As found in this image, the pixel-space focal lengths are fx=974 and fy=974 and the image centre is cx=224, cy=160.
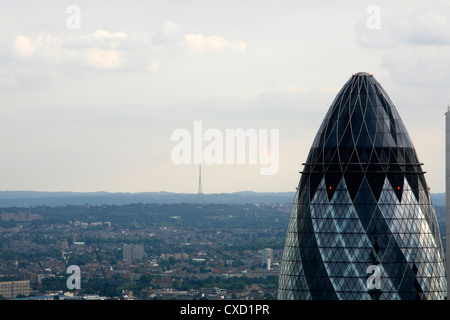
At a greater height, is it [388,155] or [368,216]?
[388,155]

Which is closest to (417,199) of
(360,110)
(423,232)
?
(423,232)

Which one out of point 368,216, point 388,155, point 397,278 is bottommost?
point 397,278
